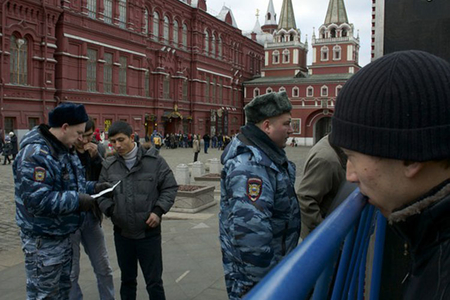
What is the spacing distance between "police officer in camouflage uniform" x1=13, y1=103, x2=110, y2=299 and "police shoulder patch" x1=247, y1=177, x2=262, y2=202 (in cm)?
142

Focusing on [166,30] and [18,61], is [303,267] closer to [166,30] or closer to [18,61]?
[18,61]

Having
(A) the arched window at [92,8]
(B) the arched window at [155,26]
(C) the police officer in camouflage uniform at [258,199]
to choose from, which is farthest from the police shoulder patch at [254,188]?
(B) the arched window at [155,26]

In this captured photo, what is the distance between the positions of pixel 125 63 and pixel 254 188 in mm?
33000

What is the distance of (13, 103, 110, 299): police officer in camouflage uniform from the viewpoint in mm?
3043

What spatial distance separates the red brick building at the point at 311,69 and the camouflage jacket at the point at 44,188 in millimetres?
45823

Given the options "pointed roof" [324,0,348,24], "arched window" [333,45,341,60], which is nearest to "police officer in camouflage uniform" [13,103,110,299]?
"arched window" [333,45,341,60]

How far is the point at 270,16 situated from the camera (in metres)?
71.4

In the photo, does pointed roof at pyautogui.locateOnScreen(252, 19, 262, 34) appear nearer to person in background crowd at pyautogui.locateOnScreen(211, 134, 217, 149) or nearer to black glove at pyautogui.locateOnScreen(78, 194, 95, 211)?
person in background crowd at pyautogui.locateOnScreen(211, 134, 217, 149)

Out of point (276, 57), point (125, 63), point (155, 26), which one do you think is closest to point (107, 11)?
point (125, 63)

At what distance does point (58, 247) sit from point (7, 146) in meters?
19.0

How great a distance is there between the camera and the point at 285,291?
75cm

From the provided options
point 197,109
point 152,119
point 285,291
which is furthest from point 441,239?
point 197,109

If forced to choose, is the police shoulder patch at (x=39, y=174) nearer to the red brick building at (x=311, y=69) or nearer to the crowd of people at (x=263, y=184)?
the crowd of people at (x=263, y=184)

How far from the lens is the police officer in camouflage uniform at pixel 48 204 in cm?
304
